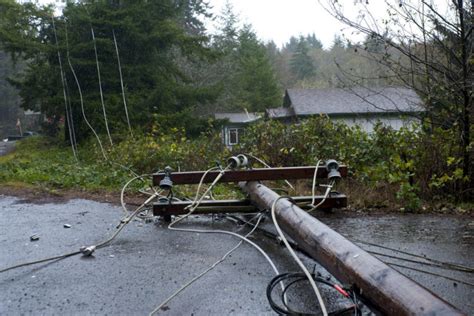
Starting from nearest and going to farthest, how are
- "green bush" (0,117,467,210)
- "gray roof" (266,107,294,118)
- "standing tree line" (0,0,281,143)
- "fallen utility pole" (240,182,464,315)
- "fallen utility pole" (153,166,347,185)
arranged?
1. "fallen utility pole" (240,182,464,315)
2. "fallen utility pole" (153,166,347,185)
3. "green bush" (0,117,467,210)
4. "gray roof" (266,107,294,118)
5. "standing tree line" (0,0,281,143)

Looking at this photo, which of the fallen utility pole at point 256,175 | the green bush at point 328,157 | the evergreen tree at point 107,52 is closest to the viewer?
the fallen utility pole at point 256,175

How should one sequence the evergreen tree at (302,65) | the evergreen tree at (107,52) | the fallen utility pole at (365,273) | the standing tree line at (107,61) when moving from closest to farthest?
the fallen utility pole at (365,273), the standing tree line at (107,61), the evergreen tree at (107,52), the evergreen tree at (302,65)

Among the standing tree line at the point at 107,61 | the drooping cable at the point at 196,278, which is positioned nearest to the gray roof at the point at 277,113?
the standing tree line at the point at 107,61

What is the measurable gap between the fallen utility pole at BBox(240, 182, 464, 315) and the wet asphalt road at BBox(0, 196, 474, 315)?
0.28 meters

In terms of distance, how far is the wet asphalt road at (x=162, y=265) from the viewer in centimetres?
289

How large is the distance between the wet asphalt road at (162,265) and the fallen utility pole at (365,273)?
0.28m

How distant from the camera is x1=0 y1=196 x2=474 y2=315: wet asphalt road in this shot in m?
2.89

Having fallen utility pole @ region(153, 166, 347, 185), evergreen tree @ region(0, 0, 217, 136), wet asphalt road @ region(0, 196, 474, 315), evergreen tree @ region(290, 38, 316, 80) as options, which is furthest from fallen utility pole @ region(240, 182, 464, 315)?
evergreen tree @ region(290, 38, 316, 80)

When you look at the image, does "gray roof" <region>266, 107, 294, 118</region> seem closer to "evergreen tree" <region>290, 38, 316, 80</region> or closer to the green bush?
the green bush

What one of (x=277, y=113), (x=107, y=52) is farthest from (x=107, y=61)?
(x=277, y=113)

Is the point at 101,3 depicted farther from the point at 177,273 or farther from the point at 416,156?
the point at 177,273

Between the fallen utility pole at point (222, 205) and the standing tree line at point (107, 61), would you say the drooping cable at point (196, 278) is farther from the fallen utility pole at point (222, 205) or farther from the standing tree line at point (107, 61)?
the standing tree line at point (107, 61)

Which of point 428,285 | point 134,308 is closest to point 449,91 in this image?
point 428,285

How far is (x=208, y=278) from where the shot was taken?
11.0 feet
